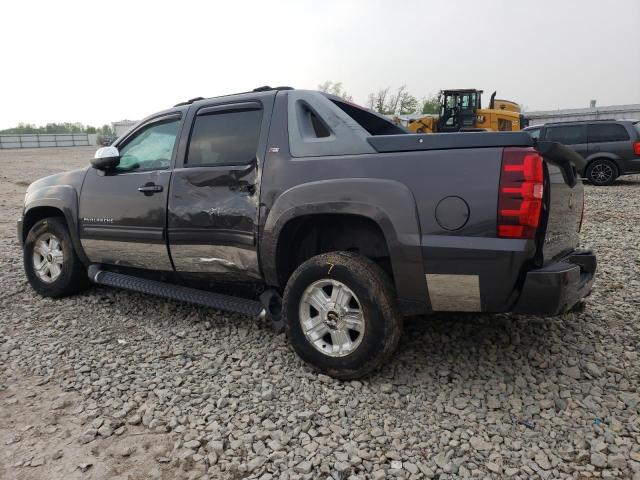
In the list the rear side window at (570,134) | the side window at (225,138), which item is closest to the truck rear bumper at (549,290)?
the side window at (225,138)

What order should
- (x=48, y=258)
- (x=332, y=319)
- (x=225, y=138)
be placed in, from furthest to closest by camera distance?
(x=48, y=258)
(x=225, y=138)
(x=332, y=319)

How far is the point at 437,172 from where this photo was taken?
9.08ft

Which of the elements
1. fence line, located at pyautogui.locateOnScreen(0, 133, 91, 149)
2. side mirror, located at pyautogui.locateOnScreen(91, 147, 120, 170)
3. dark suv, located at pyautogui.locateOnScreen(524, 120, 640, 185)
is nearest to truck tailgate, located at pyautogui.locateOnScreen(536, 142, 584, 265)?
side mirror, located at pyautogui.locateOnScreen(91, 147, 120, 170)

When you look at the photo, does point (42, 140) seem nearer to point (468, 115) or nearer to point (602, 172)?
point (468, 115)

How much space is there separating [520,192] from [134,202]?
3.01 meters

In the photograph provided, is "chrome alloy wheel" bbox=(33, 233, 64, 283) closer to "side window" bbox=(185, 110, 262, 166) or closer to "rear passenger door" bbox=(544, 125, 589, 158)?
"side window" bbox=(185, 110, 262, 166)

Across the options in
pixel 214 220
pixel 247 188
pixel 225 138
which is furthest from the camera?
pixel 225 138

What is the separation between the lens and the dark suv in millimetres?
12531

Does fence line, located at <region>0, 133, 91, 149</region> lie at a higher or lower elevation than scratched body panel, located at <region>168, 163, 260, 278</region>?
higher

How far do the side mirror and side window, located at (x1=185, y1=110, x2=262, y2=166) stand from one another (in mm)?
825

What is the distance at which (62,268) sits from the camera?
4840 millimetres

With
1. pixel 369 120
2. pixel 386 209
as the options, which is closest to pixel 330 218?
pixel 386 209

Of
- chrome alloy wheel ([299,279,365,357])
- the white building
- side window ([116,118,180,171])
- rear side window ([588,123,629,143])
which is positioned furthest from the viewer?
the white building

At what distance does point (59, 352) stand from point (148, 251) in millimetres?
996
